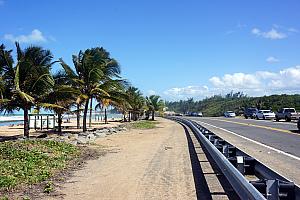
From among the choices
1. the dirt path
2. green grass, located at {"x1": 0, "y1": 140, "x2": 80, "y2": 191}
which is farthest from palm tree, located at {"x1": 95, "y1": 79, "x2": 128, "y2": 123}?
the dirt path

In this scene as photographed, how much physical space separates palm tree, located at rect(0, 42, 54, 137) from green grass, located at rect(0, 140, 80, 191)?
7216mm

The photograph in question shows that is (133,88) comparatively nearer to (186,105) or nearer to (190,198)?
(190,198)

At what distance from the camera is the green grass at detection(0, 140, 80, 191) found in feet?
30.2

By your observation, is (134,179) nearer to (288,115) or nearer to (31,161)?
(31,161)

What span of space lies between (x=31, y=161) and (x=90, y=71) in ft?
58.3

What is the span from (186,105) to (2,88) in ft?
554

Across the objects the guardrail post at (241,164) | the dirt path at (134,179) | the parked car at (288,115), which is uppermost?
the parked car at (288,115)

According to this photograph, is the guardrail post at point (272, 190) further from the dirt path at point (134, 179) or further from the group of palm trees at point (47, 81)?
the group of palm trees at point (47, 81)

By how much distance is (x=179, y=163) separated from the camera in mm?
12039

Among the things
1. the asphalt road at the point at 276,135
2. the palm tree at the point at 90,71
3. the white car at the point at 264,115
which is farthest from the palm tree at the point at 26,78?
the white car at the point at 264,115

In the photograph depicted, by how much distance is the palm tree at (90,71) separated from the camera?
29.1 m

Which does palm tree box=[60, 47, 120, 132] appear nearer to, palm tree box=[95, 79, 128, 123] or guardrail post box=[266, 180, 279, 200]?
palm tree box=[95, 79, 128, 123]

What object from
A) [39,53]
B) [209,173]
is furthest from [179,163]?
[39,53]

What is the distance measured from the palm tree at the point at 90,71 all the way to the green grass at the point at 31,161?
533 inches
